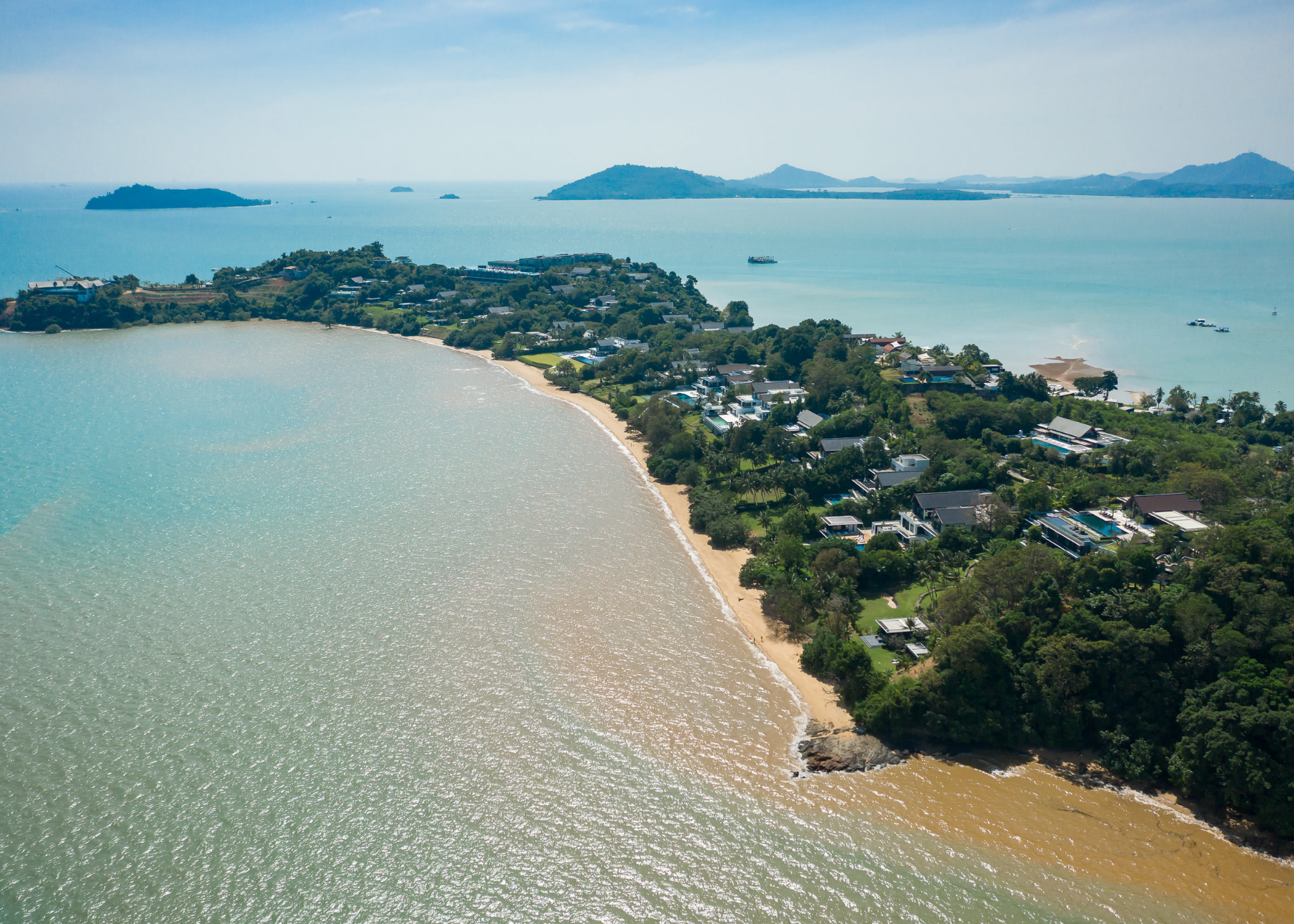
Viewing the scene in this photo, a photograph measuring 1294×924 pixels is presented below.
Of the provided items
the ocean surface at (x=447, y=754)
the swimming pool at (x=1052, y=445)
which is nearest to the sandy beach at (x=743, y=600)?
the ocean surface at (x=447, y=754)

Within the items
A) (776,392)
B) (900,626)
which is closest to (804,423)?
(776,392)

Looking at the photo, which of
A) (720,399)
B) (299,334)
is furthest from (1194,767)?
(299,334)

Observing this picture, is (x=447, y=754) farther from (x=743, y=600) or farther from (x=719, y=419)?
(x=719, y=419)

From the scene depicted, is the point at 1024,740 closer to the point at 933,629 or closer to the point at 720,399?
the point at 933,629

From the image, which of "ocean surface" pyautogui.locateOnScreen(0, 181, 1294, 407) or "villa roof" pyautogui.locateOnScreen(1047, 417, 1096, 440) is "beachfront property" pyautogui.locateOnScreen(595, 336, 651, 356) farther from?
"villa roof" pyautogui.locateOnScreen(1047, 417, 1096, 440)

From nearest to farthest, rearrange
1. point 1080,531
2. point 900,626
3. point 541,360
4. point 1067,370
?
point 900,626 < point 1080,531 < point 1067,370 < point 541,360

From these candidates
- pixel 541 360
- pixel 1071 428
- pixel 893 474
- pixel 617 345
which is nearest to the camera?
pixel 893 474
